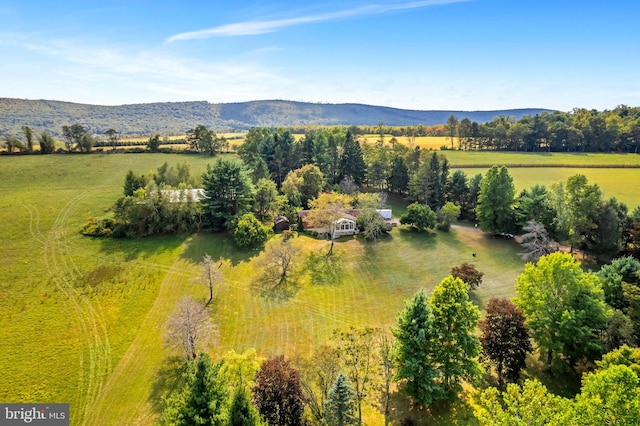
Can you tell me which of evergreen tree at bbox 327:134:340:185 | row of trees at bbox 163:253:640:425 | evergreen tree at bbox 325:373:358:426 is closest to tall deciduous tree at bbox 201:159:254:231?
evergreen tree at bbox 327:134:340:185

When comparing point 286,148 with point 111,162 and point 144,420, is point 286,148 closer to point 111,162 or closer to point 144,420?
point 111,162

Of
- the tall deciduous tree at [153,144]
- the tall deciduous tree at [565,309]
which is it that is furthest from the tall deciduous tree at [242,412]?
the tall deciduous tree at [153,144]

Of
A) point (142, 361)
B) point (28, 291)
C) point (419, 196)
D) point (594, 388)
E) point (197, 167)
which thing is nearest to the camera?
point (594, 388)

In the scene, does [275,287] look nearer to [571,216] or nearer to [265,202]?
[265,202]

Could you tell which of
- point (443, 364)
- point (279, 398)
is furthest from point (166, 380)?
point (443, 364)

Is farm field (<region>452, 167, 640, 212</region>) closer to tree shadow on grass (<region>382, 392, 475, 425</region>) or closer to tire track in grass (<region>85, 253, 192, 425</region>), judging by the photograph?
tree shadow on grass (<region>382, 392, 475, 425</region>)

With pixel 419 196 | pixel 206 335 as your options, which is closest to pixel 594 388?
pixel 206 335
